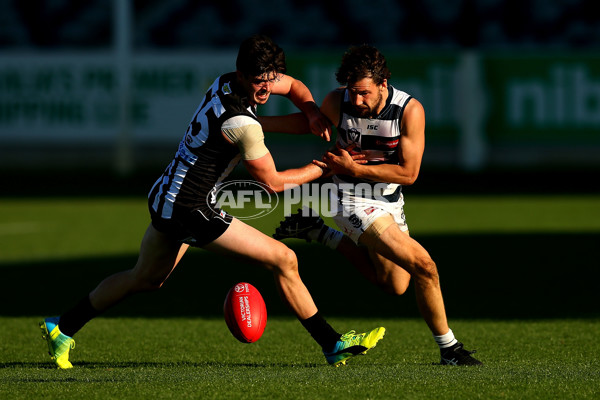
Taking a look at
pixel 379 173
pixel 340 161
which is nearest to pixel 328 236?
pixel 379 173

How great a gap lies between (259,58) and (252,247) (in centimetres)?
121

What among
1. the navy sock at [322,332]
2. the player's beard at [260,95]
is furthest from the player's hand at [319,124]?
the navy sock at [322,332]

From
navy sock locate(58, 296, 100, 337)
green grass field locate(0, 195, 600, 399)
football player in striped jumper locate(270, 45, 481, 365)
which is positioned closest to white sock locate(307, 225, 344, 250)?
football player in striped jumper locate(270, 45, 481, 365)

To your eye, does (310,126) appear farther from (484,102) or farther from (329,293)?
(484,102)

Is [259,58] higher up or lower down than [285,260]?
higher up

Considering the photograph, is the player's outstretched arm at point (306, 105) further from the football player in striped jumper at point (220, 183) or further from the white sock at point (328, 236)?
the white sock at point (328, 236)

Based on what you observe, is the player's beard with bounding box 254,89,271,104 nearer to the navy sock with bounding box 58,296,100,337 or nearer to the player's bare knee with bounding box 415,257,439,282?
the player's bare knee with bounding box 415,257,439,282

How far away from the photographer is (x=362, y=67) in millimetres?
7066

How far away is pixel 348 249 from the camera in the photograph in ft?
27.2

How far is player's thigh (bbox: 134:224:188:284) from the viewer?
709cm

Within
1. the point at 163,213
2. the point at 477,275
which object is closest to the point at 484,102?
the point at 477,275

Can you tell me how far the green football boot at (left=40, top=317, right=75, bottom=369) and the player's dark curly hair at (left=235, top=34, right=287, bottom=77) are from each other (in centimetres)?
225

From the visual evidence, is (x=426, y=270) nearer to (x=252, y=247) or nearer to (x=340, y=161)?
(x=340, y=161)

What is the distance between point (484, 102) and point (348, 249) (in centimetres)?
1580
